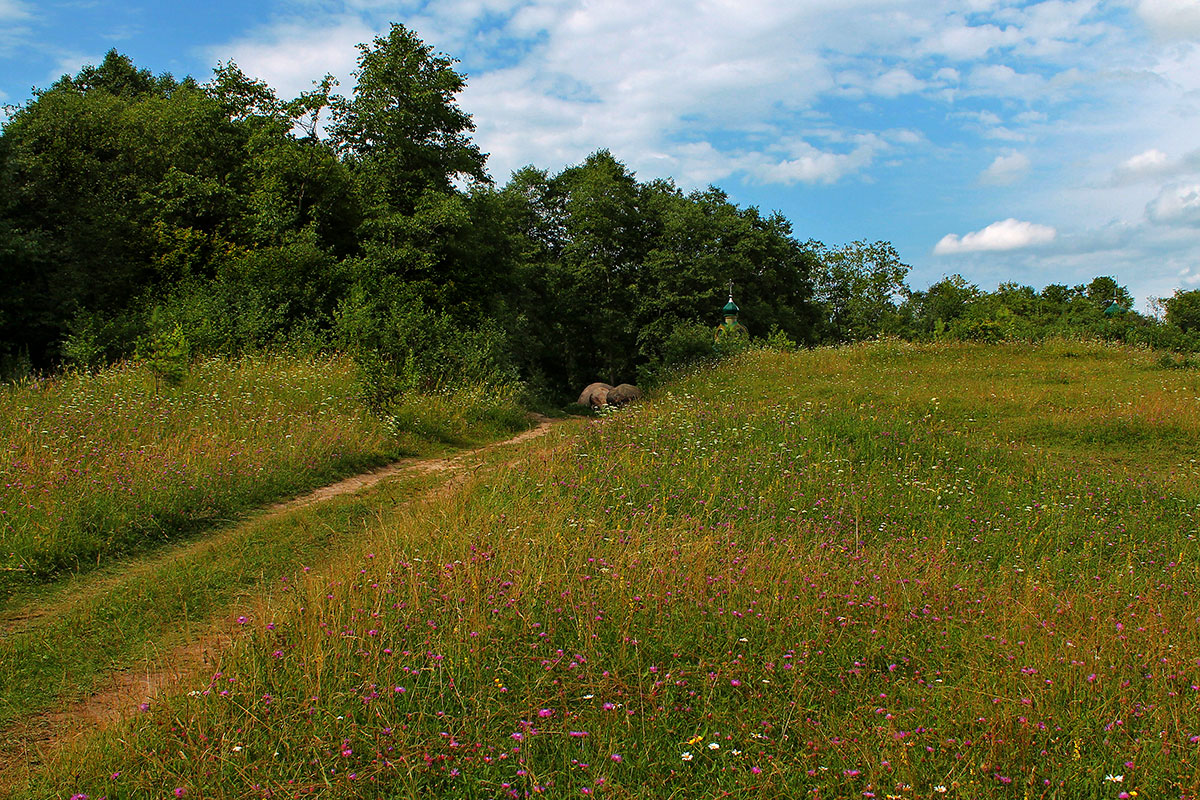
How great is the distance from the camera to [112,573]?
19.0 ft

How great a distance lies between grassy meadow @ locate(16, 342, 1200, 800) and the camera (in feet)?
10.5

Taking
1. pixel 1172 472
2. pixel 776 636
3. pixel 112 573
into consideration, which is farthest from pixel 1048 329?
pixel 112 573

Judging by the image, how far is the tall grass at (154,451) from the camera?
245 inches

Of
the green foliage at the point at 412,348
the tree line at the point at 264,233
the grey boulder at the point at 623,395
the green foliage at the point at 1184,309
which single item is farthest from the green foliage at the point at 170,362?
the green foliage at the point at 1184,309

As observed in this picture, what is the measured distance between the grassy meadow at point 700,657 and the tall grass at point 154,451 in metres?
1.65

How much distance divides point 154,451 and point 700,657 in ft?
22.0

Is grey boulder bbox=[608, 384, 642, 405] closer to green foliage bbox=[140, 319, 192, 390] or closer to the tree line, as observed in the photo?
the tree line

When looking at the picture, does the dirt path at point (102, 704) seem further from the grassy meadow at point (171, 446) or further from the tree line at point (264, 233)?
the tree line at point (264, 233)

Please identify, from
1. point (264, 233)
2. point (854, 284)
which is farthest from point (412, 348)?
point (854, 284)

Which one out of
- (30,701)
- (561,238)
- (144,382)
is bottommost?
(30,701)

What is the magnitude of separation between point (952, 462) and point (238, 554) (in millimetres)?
8119

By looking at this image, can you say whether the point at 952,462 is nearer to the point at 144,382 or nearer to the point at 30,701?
the point at 30,701

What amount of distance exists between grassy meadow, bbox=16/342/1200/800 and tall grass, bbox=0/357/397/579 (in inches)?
64.8

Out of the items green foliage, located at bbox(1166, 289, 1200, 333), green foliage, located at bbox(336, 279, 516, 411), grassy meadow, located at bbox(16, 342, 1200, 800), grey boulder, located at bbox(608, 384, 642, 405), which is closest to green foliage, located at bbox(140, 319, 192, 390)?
green foliage, located at bbox(336, 279, 516, 411)
